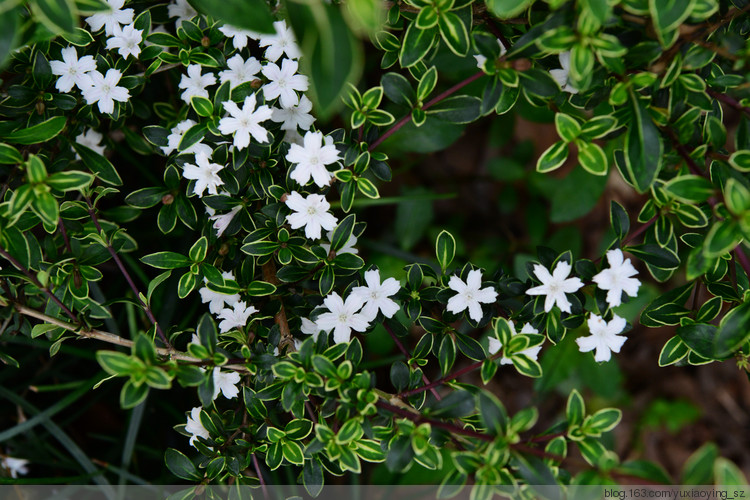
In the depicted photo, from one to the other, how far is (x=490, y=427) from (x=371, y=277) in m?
0.36

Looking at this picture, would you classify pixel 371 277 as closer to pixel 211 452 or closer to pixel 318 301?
pixel 318 301

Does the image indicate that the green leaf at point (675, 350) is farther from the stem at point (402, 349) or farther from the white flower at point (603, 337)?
the stem at point (402, 349)

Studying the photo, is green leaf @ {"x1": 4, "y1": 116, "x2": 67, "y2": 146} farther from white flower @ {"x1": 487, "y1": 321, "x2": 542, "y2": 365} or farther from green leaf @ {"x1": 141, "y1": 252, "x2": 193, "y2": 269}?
white flower @ {"x1": 487, "y1": 321, "x2": 542, "y2": 365}

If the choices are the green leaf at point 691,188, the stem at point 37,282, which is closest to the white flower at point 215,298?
the stem at point 37,282

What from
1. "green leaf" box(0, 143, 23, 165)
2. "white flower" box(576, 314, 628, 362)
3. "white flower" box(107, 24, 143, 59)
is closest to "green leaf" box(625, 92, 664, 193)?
"white flower" box(576, 314, 628, 362)

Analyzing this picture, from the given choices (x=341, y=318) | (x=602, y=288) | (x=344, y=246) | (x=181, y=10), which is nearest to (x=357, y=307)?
(x=341, y=318)

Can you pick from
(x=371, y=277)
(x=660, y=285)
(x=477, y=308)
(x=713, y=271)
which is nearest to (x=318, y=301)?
(x=371, y=277)

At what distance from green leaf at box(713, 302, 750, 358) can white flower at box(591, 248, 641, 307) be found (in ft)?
0.49

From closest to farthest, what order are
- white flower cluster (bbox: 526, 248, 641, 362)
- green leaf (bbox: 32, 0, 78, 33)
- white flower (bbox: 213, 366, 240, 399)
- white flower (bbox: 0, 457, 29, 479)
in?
green leaf (bbox: 32, 0, 78, 33) → white flower cluster (bbox: 526, 248, 641, 362) → white flower (bbox: 213, 366, 240, 399) → white flower (bbox: 0, 457, 29, 479)

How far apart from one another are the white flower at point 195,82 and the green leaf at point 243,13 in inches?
17.2

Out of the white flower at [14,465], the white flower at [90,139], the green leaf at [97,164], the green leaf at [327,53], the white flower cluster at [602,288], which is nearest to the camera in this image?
the green leaf at [327,53]

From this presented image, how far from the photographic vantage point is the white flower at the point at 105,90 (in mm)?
1166

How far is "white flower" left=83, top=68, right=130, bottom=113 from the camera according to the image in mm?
1166

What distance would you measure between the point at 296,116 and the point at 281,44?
0.48 ft
